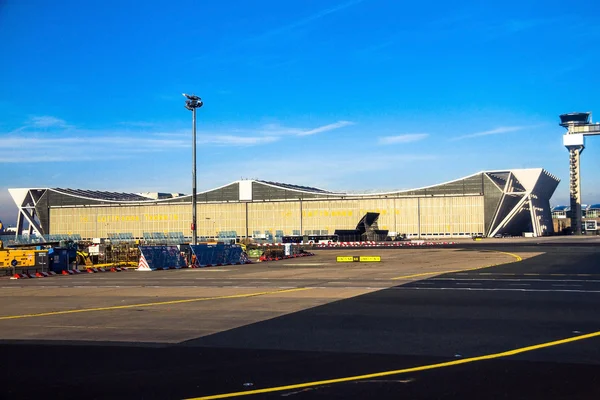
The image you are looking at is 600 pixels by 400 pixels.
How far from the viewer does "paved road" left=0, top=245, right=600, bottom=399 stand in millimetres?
9297

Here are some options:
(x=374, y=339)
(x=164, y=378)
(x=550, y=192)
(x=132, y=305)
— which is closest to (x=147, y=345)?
(x=164, y=378)

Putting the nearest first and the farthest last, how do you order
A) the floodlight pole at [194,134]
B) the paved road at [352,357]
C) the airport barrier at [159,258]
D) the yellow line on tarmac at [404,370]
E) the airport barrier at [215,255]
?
the yellow line on tarmac at [404,370] → the paved road at [352,357] → the airport barrier at [159,258] → the airport barrier at [215,255] → the floodlight pole at [194,134]

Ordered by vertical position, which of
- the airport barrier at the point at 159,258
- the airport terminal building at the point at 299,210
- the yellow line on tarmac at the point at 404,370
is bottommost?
the yellow line on tarmac at the point at 404,370

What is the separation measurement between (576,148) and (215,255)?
147192mm

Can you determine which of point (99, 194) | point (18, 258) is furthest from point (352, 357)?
point (99, 194)

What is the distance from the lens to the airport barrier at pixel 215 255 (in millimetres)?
46781

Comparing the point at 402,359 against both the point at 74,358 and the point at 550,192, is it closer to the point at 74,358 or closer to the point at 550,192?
the point at 74,358

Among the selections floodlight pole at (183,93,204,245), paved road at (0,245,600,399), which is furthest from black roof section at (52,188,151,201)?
paved road at (0,245,600,399)

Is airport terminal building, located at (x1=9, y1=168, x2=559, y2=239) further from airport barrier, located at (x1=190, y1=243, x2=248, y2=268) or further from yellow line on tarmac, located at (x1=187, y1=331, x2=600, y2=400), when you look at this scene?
yellow line on tarmac, located at (x1=187, y1=331, x2=600, y2=400)

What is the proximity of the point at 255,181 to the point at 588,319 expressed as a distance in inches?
5177

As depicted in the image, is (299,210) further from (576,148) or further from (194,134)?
(194,134)

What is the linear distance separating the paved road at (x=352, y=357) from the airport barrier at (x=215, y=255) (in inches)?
1098

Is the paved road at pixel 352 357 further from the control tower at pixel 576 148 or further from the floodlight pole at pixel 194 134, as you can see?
the control tower at pixel 576 148

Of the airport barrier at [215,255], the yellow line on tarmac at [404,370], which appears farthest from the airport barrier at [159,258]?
the yellow line on tarmac at [404,370]
